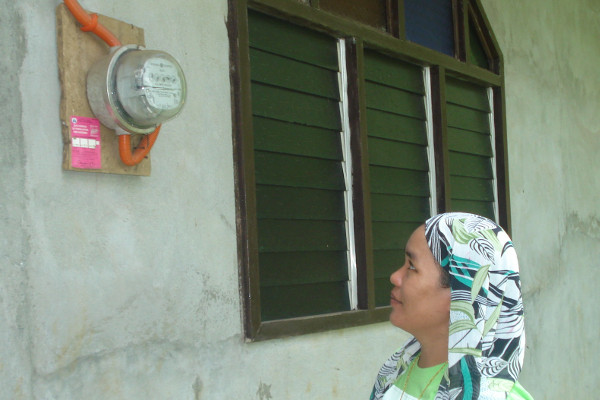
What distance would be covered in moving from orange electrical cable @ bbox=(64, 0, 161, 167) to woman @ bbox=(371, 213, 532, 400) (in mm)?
887

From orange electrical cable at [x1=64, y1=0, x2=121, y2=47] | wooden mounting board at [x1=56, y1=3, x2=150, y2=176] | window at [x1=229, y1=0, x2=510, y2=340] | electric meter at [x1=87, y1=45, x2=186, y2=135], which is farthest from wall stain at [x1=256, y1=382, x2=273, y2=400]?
orange electrical cable at [x1=64, y1=0, x2=121, y2=47]

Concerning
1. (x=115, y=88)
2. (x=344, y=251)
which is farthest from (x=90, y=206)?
(x=344, y=251)

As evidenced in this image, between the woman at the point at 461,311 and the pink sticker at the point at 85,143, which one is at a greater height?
the pink sticker at the point at 85,143

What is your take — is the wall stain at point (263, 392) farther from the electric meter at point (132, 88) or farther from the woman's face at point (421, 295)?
the electric meter at point (132, 88)

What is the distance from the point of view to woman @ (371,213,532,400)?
1.56 meters

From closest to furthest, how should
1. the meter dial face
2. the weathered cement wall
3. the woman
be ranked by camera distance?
the woman → the meter dial face → the weathered cement wall

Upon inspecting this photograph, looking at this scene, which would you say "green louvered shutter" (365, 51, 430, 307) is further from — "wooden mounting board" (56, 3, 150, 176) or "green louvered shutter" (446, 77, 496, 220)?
"wooden mounting board" (56, 3, 150, 176)

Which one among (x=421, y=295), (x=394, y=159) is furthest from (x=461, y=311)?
(x=394, y=159)

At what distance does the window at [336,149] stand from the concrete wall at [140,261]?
0.11 metres

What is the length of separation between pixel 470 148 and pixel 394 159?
0.88m

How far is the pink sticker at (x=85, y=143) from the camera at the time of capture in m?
1.89

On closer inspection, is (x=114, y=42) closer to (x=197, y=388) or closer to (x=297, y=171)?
(x=297, y=171)

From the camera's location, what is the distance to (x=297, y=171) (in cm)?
283

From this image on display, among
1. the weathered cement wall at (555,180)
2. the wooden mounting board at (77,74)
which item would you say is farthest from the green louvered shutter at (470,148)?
the wooden mounting board at (77,74)
